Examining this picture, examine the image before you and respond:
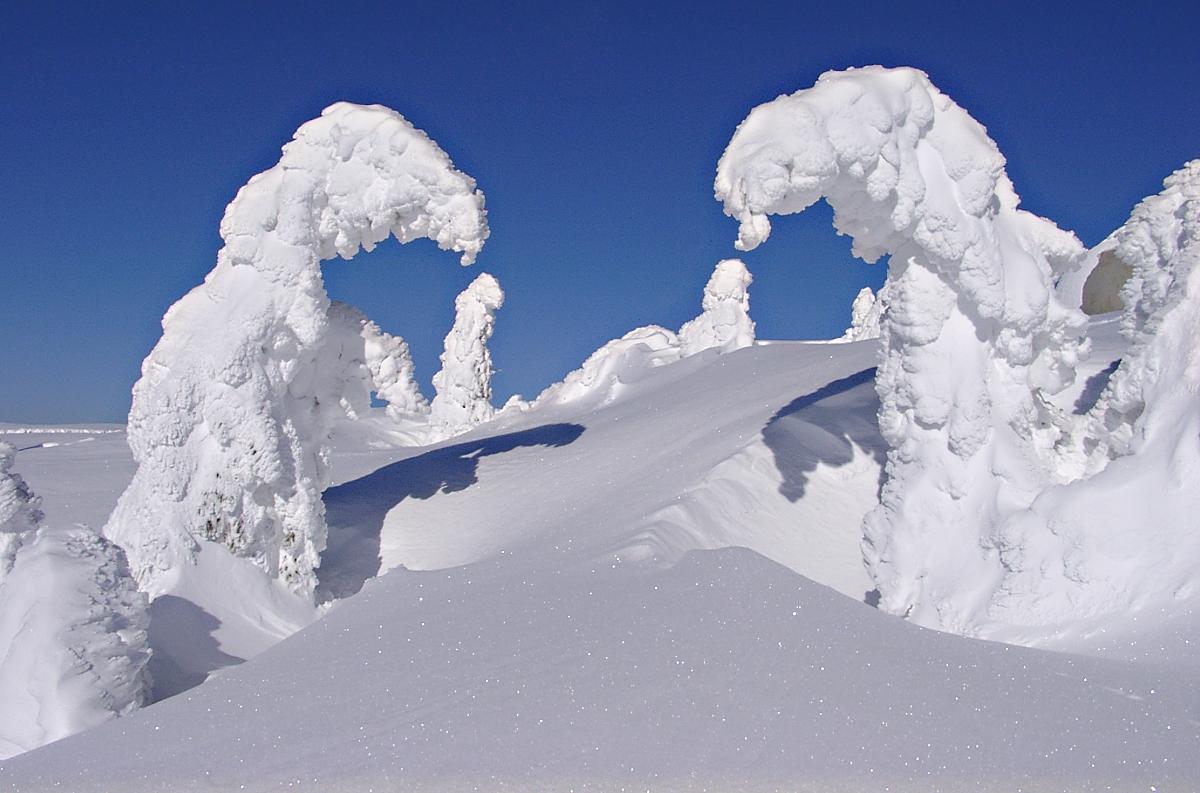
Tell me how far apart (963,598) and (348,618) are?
5.55 metres

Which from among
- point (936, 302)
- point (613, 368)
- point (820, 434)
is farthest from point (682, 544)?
point (613, 368)

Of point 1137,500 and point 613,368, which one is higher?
point 613,368

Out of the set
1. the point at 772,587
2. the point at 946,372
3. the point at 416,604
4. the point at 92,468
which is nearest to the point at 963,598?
the point at 946,372

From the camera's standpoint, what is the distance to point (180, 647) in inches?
370


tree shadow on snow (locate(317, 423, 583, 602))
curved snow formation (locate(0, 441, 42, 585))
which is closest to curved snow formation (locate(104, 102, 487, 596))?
tree shadow on snow (locate(317, 423, 583, 602))

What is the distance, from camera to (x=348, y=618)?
7699 millimetres

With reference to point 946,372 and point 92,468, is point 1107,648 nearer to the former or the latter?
point 946,372

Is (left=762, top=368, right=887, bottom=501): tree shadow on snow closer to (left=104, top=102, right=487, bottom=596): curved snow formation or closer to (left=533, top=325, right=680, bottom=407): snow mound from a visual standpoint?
(left=104, top=102, right=487, bottom=596): curved snow formation

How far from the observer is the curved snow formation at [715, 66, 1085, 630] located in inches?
363

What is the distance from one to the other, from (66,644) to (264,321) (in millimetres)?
5308

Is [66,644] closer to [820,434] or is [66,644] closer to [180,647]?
[180,647]

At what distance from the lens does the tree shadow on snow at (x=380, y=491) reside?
13414 mm

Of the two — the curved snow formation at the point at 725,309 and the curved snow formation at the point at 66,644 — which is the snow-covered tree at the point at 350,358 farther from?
the curved snow formation at the point at 725,309

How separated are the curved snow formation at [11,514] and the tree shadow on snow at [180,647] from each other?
4.26ft
